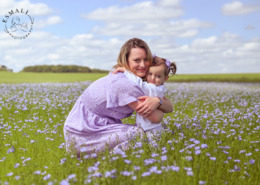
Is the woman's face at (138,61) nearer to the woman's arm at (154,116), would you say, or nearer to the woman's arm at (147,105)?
the woman's arm at (147,105)

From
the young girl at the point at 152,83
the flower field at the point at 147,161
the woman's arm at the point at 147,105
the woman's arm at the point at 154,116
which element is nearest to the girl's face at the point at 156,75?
the young girl at the point at 152,83

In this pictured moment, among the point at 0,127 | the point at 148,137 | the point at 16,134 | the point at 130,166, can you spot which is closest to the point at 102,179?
the point at 130,166

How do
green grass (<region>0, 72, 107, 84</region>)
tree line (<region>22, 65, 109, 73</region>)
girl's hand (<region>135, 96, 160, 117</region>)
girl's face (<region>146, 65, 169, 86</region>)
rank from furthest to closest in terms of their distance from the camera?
tree line (<region>22, 65, 109, 73</region>), green grass (<region>0, 72, 107, 84</region>), girl's face (<region>146, 65, 169, 86</region>), girl's hand (<region>135, 96, 160, 117</region>)

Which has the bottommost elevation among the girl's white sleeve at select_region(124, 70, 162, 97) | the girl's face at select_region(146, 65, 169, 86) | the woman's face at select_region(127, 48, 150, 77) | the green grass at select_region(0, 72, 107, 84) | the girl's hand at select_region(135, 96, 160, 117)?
the green grass at select_region(0, 72, 107, 84)

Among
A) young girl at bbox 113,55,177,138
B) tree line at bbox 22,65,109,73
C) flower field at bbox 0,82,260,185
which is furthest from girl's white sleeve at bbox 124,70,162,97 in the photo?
tree line at bbox 22,65,109,73

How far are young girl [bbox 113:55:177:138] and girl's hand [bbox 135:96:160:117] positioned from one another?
0.54ft

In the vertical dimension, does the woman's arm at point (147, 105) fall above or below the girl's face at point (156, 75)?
below

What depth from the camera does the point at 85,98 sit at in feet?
14.0

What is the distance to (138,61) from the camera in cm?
414

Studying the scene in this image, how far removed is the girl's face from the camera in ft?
13.8

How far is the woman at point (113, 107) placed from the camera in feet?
12.9

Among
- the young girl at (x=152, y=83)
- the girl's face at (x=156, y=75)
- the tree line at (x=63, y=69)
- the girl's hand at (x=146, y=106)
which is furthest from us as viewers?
the tree line at (x=63, y=69)

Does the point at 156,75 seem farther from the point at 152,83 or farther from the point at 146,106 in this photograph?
the point at 146,106

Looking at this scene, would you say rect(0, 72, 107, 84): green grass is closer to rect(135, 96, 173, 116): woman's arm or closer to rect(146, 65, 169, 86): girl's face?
rect(146, 65, 169, 86): girl's face
